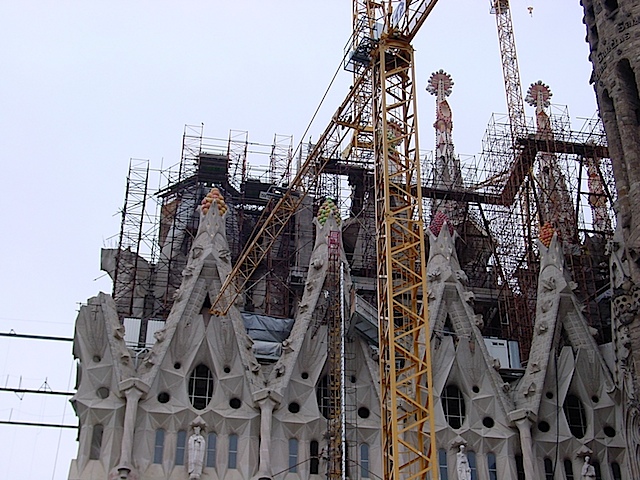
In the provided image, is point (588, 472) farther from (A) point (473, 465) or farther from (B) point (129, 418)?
(B) point (129, 418)

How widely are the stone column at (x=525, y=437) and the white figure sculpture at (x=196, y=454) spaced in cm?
1056

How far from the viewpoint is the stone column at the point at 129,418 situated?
108ft

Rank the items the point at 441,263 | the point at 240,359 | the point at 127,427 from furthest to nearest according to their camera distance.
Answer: the point at 441,263 < the point at 240,359 < the point at 127,427

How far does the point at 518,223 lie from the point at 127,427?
853 inches

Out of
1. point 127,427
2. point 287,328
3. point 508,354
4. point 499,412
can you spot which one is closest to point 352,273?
point 287,328

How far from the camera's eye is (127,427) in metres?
33.5

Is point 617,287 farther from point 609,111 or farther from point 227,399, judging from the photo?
point 227,399

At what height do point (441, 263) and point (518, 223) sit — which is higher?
point (518, 223)

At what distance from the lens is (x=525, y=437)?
3509cm


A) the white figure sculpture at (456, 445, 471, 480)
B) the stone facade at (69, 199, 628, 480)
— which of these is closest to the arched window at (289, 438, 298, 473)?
the stone facade at (69, 199, 628, 480)

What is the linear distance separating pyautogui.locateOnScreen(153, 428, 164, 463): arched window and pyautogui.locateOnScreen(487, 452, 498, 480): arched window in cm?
1108

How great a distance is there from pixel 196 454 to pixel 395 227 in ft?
32.5

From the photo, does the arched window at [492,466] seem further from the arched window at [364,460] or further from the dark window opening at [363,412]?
the dark window opening at [363,412]

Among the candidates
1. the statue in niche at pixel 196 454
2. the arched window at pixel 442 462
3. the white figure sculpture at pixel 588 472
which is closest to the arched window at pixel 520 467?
the white figure sculpture at pixel 588 472
